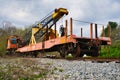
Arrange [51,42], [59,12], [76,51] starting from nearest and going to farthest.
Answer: [76,51] → [51,42] → [59,12]

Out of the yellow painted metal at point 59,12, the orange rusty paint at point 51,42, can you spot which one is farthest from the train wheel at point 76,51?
the yellow painted metal at point 59,12

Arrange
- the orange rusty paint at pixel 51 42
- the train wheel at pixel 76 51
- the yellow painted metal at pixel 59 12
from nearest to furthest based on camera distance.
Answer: the orange rusty paint at pixel 51 42
the train wheel at pixel 76 51
the yellow painted metal at pixel 59 12

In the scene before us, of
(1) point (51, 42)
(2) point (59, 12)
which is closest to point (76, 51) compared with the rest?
(1) point (51, 42)

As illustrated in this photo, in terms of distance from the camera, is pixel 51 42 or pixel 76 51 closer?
pixel 76 51

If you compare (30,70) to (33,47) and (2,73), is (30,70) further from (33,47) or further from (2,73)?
(33,47)

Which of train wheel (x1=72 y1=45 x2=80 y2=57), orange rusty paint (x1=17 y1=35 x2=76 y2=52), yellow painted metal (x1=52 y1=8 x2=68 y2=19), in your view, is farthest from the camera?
yellow painted metal (x1=52 y1=8 x2=68 y2=19)

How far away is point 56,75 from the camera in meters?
7.41

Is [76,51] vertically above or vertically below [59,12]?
below

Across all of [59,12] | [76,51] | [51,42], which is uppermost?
[59,12]

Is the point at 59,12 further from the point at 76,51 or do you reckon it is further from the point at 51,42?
the point at 76,51

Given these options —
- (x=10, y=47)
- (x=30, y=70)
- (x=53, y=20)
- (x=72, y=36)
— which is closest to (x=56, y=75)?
(x=30, y=70)

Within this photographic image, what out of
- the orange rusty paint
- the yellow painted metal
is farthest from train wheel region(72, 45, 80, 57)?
the yellow painted metal

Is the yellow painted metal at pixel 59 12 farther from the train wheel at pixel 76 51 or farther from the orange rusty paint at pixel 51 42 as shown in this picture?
the train wheel at pixel 76 51

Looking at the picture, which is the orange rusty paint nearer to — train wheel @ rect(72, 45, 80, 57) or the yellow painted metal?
train wheel @ rect(72, 45, 80, 57)
